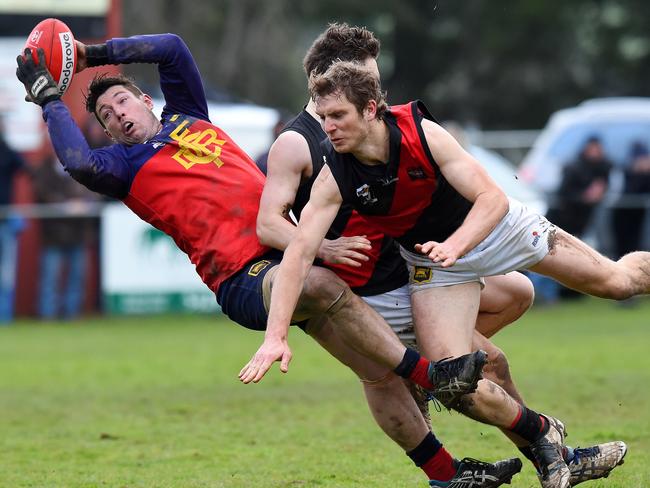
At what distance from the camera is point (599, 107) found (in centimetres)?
1781

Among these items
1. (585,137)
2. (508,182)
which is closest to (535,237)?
(508,182)

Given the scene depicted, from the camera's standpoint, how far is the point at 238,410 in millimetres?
8633

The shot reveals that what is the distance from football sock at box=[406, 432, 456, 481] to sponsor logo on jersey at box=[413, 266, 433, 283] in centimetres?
71

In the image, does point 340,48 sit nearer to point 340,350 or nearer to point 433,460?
point 340,350

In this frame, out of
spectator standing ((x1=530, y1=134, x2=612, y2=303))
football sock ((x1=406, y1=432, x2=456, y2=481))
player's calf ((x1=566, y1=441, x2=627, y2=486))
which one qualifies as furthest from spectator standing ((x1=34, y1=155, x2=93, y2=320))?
player's calf ((x1=566, y1=441, x2=627, y2=486))

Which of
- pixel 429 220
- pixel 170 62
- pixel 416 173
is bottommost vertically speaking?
pixel 429 220

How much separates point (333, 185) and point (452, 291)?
75cm

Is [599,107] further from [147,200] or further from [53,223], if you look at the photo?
[147,200]

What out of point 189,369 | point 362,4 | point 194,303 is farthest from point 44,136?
point 362,4

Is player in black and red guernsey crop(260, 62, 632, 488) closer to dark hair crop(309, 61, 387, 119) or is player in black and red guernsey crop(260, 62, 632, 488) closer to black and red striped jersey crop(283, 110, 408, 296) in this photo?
dark hair crop(309, 61, 387, 119)

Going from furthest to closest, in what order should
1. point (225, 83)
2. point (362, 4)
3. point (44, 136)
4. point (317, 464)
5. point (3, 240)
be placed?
point (362, 4), point (225, 83), point (44, 136), point (3, 240), point (317, 464)

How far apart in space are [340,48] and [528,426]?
6.37ft

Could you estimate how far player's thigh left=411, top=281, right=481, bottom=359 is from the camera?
552 centimetres

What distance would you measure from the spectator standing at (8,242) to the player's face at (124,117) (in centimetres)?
970
